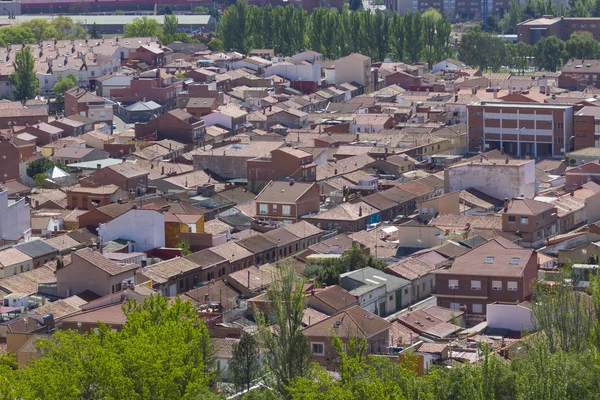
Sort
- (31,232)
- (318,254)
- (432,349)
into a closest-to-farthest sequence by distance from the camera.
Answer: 1. (432,349)
2. (318,254)
3. (31,232)

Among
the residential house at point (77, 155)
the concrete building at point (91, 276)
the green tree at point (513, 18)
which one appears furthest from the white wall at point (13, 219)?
the green tree at point (513, 18)

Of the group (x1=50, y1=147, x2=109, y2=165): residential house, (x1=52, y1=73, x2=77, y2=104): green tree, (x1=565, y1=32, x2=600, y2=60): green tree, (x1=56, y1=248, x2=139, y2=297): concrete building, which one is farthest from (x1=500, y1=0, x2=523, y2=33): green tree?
(x1=56, y1=248, x2=139, y2=297): concrete building

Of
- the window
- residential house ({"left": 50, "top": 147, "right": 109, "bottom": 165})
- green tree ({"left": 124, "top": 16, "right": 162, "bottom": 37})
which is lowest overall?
residential house ({"left": 50, "top": 147, "right": 109, "bottom": 165})

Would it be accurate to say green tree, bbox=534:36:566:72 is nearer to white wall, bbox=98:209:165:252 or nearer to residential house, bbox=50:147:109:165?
residential house, bbox=50:147:109:165

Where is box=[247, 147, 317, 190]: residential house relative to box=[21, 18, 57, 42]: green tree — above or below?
below

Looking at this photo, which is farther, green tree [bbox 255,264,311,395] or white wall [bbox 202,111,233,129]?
white wall [bbox 202,111,233,129]

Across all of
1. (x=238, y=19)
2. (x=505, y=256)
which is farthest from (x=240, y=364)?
(x=238, y=19)

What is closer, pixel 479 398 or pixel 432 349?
pixel 479 398

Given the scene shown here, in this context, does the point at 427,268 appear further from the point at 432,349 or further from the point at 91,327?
the point at 91,327
